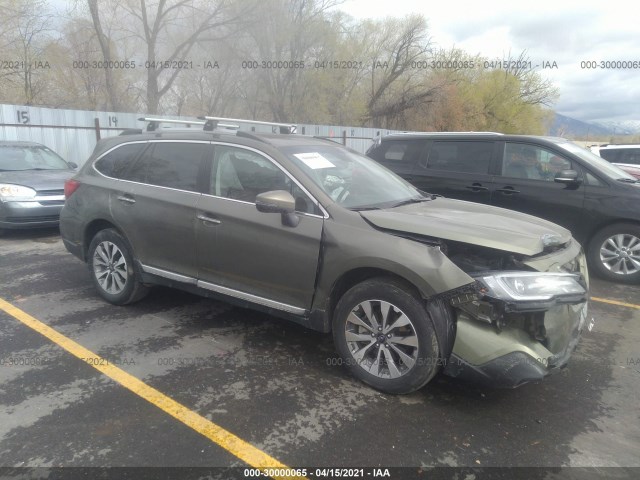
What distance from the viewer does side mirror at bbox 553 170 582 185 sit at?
580cm

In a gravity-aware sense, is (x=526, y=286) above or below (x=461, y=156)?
below

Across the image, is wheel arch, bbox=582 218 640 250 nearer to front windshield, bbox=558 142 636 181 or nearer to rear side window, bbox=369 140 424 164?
front windshield, bbox=558 142 636 181

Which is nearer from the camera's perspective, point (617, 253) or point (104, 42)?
point (617, 253)

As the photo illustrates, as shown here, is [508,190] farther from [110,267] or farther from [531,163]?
[110,267]

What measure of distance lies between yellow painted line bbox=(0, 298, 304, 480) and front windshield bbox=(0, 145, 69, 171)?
5295 millimetres

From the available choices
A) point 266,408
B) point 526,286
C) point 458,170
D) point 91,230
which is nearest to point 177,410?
point 266,408

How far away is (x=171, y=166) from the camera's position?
424cm

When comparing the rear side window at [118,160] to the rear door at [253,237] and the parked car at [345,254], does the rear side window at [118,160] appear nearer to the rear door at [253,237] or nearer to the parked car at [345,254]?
the parked car at [345,254]

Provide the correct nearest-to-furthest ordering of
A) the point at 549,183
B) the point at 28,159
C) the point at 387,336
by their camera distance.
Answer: the point at 387,336
the point at 549,183
the point at 28,159

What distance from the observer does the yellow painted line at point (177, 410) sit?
249cm

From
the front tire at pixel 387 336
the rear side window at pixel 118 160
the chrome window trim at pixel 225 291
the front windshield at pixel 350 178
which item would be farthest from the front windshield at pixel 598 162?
the rear side window at pixel 118 160

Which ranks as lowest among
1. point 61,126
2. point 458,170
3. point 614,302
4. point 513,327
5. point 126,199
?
point 614,302

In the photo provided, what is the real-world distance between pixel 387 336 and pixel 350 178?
1.42 meters

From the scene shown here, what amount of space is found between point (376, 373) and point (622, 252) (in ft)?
14.2
